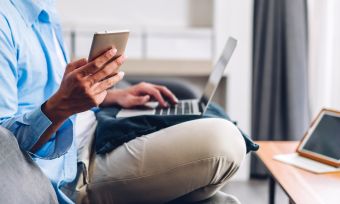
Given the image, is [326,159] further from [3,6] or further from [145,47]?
[145,47]

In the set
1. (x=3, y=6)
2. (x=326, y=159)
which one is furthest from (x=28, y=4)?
(x=326, y=159)

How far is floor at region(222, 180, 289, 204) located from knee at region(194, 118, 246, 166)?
51.5 inches

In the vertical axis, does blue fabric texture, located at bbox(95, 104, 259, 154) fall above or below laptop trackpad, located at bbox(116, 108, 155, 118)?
above

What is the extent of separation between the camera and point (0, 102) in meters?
0.95

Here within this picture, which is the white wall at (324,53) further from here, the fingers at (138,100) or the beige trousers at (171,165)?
the beige trousers at (171,165)

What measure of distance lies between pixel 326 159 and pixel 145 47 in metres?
1.45

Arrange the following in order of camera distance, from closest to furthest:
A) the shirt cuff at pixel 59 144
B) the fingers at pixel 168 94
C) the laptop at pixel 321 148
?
the shirt cuff at pixel 59 144, the laptop at pixel 321 148, the fingers at pixel 168 94

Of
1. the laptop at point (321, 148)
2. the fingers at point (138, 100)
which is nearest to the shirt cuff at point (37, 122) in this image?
the fingers at point (138, 100)

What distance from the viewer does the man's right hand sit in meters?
0.87

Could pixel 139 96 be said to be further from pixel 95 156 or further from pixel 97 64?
pixel 97 64

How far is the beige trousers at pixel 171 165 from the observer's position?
102 centimetres

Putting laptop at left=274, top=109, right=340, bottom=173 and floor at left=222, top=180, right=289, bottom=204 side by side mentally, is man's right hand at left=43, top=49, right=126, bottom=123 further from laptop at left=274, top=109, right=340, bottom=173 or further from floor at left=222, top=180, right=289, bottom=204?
floor at left=222, top=180, right=289, bottom=204

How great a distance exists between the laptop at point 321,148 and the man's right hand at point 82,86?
24.4 inches

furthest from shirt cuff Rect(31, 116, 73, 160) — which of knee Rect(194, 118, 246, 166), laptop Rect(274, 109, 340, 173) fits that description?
laptop Rect(274, 109, 340, 173)
